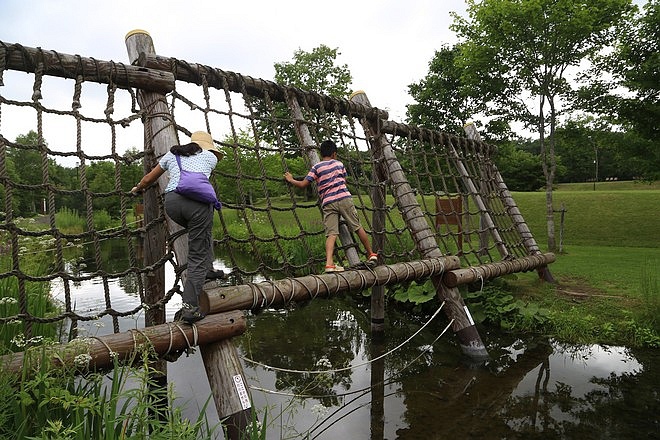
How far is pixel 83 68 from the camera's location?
2.86 meters

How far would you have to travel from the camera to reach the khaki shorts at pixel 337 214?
3660mm

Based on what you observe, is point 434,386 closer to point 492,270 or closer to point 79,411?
point 492,270

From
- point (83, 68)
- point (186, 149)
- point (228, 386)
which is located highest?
point (83, 68)

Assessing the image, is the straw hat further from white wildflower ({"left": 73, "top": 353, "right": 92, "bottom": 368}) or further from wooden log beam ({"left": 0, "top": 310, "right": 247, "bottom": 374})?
white wildflower ({"left": 73, "top": 353, "right": 92, "bottom": 368})

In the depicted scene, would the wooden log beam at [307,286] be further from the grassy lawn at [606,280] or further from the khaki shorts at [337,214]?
the grassy lawn at [606,280]

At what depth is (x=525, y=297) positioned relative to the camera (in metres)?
5.70

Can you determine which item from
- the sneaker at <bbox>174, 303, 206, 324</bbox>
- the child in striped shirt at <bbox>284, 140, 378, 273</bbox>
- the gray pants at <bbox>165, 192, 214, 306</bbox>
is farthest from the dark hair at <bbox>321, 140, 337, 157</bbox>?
the sneaker at <bbox>174, 303, 206, 324</bbox>

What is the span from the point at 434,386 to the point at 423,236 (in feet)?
5.02

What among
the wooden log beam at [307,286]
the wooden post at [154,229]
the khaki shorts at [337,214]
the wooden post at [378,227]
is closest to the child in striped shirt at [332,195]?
the khaki shorts at [337,214]

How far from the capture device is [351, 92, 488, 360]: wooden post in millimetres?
4227

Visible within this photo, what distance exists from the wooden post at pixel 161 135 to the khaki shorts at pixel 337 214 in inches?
51.2

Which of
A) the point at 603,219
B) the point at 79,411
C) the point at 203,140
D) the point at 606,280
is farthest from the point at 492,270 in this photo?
the point at 603,219

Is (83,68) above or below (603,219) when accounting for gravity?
above

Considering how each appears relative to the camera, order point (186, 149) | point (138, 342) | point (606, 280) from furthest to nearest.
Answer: point (606, 280) → point (186, 149) → point (138, 342)
